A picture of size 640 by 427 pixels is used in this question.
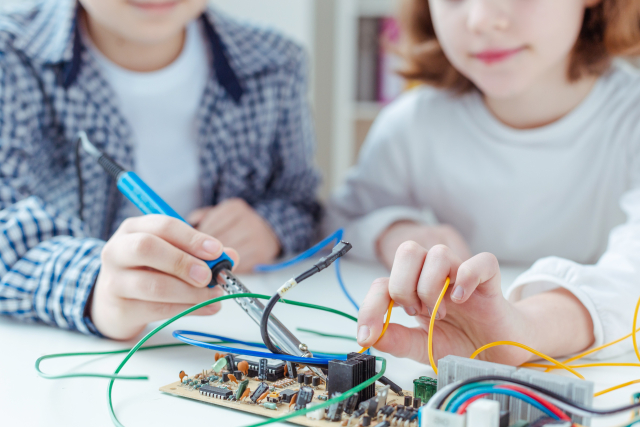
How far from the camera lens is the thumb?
1.46ft

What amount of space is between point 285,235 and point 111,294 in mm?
400

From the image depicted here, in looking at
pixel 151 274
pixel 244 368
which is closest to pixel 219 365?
pixel 244 368

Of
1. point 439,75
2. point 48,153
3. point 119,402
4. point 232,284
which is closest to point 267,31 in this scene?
point 439,75

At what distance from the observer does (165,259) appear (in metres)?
0.50

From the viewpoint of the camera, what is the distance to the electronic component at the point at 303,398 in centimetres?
37

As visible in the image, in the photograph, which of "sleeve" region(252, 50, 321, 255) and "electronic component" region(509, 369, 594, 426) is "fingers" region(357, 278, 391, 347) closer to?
"electronic component" region(509, 369, 594, 426)

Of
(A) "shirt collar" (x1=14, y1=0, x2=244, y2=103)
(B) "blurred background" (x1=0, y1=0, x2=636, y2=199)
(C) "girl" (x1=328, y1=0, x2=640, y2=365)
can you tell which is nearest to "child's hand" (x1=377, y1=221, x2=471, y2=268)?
(C) "girl" (x1=328, y1=0, x2=640, y2=365)

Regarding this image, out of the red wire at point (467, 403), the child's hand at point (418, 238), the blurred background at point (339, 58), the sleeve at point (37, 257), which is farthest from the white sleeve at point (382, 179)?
the blurred background at point (339, 58)

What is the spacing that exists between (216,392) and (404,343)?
0.15 m

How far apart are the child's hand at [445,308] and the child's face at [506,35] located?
0.39 meters

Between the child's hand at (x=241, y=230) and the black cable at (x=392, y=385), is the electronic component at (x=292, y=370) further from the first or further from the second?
the child's hand at (x=241, y=230)

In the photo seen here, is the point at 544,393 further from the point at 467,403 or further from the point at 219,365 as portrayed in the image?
the point at 219,365

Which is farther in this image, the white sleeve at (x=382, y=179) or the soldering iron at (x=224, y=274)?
the white sleeve at (x=382, y=179)

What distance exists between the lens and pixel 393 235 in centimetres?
85
